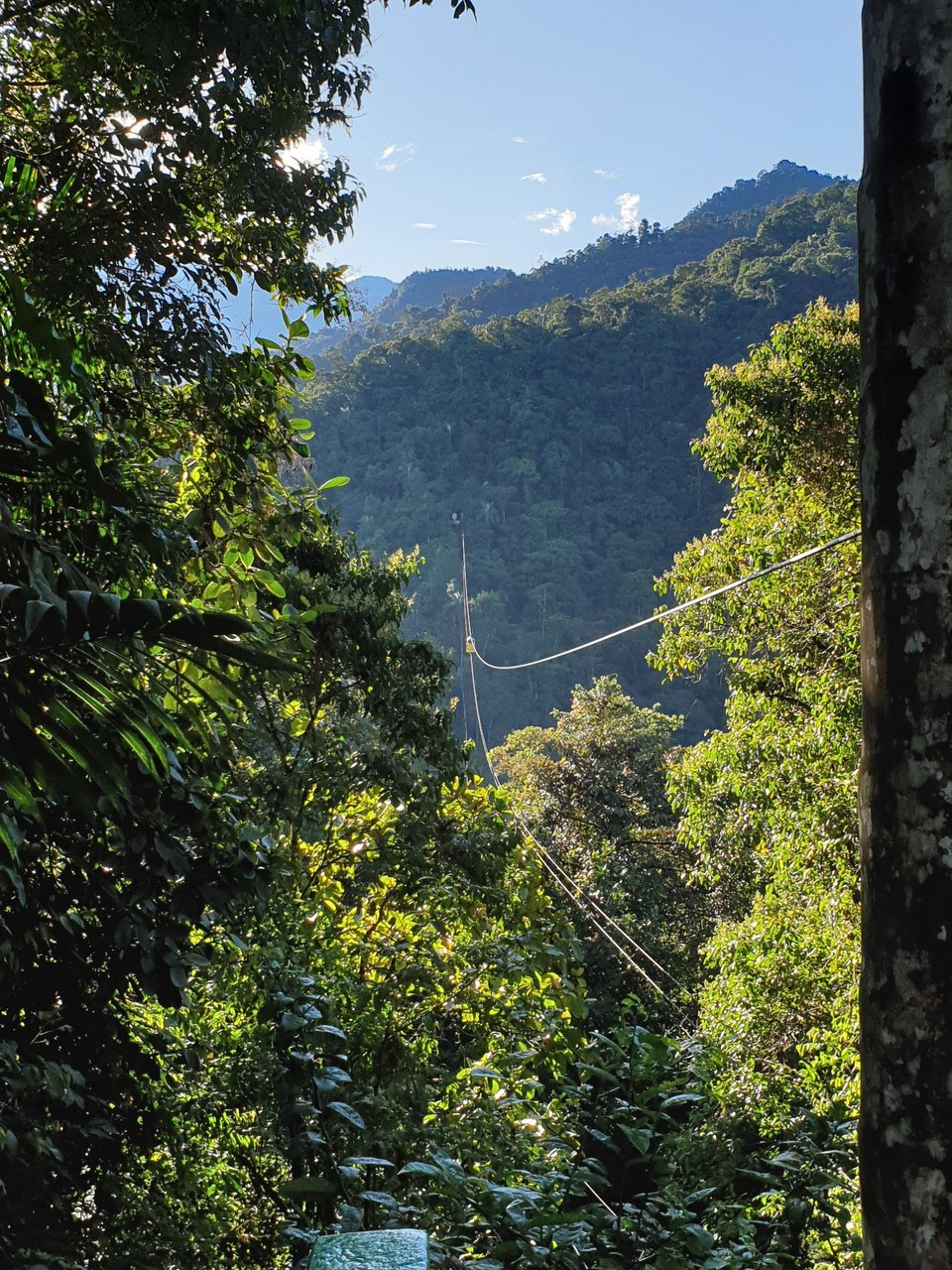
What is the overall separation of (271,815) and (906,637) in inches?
117

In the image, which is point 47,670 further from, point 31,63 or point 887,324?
point 31,63

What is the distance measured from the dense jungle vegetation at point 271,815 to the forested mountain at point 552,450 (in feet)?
90.3

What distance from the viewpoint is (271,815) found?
359cm

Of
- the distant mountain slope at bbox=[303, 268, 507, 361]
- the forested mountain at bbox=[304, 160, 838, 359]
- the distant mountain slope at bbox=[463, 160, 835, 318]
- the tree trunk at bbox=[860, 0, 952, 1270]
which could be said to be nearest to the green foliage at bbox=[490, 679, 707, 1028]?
the tree trunk at bbox=[860, 0, 952, 1270]

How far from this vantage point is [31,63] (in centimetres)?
233

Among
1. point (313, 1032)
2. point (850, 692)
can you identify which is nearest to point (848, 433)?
point (850, 692)

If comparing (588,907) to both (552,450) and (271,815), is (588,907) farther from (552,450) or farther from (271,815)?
(552,450)

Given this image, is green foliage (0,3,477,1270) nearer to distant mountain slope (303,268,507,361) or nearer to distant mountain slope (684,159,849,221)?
distant mountain slope (303,268,507,361)

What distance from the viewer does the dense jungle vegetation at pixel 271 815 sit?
1313 mm

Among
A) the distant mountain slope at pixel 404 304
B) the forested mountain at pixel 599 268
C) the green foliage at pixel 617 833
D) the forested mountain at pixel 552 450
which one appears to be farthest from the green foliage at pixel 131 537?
the forested mountain at pixel 599 268

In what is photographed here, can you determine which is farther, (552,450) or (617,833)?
(552,450)

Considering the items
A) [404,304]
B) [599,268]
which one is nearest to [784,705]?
[599,268]

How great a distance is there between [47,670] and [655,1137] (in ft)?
3.63

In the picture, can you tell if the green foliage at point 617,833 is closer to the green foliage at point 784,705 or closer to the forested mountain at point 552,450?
the green foliage at point 784,705
